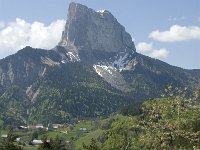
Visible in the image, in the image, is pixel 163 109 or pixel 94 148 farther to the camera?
pixel 94 148

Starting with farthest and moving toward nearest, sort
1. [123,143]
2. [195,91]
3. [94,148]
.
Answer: [123,143]
[94,148]
[195,91]

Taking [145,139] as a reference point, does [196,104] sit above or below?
above

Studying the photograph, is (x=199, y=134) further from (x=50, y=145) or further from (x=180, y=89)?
(x=50, y=145)

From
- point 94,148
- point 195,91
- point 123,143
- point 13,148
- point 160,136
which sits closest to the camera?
point 195,91

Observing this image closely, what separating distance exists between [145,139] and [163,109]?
82.5 inches

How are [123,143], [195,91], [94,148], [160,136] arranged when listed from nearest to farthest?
[195,91], [160,136], [94,148], [123,143]

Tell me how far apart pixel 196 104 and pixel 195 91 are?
71.6 inches

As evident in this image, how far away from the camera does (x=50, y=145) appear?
76.0 metres

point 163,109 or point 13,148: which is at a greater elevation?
point 163,109

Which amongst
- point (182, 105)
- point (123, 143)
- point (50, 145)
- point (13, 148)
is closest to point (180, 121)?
point (182, 105)

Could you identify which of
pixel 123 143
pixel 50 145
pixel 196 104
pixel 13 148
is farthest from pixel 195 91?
pixel 123 143

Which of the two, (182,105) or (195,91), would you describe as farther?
(182,105)

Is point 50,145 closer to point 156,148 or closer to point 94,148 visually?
point 94,148

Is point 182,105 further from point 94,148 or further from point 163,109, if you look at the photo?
point 94,148
